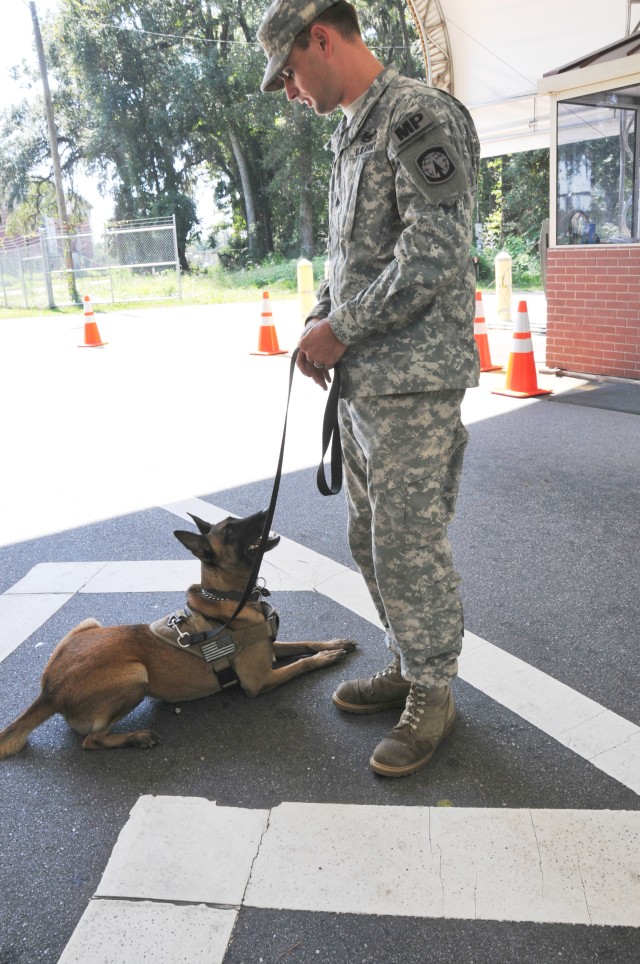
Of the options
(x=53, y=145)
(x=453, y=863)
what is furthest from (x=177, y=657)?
(x=53, y=145)

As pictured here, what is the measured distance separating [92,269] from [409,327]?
902 inches

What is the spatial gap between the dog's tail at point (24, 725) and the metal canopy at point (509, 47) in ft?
35.8

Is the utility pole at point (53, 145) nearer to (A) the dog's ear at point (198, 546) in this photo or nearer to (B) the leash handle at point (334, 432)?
(A) the dog's ear at point (198, 546)

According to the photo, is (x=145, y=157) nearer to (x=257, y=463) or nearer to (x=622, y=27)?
(x=622, y=27)

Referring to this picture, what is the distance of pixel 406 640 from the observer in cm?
244

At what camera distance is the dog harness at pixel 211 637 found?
2.81 meters

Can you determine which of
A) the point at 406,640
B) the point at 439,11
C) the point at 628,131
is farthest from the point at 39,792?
the point at 439,11

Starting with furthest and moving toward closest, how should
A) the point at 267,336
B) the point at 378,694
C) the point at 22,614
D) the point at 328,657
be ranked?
the point at 267,336 → the point at 22,614 → the point at 328,657 → the point at 378,694

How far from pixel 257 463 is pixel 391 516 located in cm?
374

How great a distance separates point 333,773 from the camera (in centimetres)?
247

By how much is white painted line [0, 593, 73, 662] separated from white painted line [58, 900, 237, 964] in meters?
1.61

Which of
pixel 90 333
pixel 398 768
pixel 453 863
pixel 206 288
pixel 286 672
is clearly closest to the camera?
pixel 453 863

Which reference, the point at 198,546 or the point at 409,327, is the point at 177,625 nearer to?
the point at 198,546

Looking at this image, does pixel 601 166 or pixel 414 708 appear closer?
pixel 414 708
